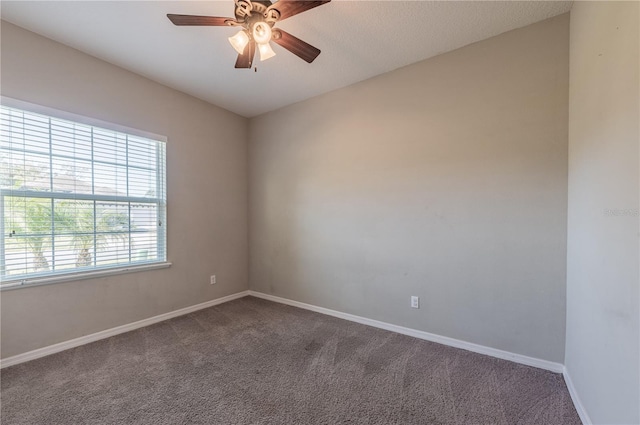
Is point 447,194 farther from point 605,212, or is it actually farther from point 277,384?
point 277,384

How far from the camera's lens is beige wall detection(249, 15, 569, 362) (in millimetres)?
2066

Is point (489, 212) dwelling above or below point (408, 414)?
above

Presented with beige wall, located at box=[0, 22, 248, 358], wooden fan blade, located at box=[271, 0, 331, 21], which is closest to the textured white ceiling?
beige wall, located at box=[0, 22, 248, 358]

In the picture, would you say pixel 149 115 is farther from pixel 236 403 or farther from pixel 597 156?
pixel 597 156

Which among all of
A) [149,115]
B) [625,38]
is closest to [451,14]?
[625,38]

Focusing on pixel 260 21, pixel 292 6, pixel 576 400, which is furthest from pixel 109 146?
pixel 576 400

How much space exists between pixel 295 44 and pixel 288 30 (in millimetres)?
512

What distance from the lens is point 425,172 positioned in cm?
260

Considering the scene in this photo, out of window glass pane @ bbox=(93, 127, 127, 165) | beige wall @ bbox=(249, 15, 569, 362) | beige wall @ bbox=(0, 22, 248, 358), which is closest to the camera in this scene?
beige wall @ bbox=(249, 15, 569, 362)

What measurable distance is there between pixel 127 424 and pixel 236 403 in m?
0.60

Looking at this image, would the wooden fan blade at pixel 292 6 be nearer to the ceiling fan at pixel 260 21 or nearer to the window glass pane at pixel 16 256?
the ceiling fan at pixel 260 21

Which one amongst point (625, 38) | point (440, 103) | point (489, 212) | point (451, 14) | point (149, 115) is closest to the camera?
point (625, 38)

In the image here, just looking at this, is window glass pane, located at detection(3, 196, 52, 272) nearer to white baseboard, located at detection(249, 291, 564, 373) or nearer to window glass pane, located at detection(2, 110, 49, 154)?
window glass pane, located at detection(2, 110, 49, 154)

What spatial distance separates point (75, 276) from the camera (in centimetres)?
243
